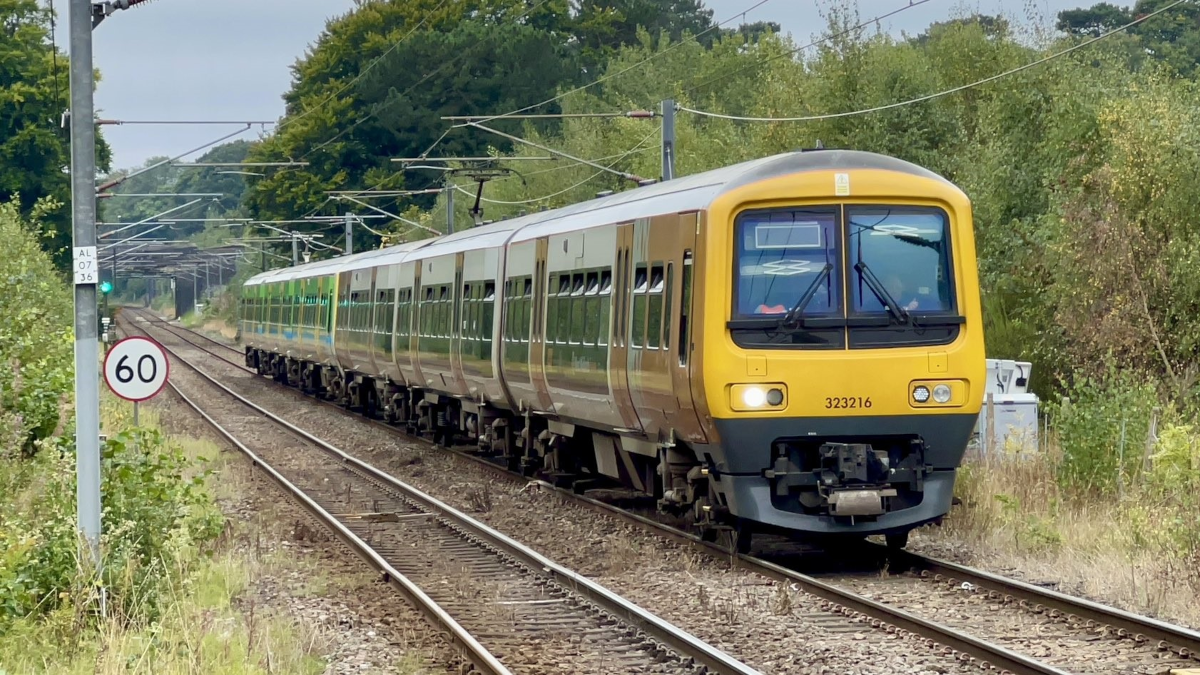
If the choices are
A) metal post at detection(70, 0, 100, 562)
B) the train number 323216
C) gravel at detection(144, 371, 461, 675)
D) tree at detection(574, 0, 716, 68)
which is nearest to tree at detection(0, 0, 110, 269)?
tree at detection(574, 0, 716, 68)

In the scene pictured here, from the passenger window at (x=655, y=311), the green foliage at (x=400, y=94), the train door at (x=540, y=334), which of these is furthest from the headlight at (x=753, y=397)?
the green foliage at (x=400, y=94)

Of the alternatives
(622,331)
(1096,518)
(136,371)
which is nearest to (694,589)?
(622,331)

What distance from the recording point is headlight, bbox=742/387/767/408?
1170cm

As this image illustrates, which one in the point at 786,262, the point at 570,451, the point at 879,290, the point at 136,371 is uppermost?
the point at 786,262

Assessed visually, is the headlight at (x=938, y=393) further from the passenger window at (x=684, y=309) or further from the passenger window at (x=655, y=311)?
the passenger window at (x=655, y=311)

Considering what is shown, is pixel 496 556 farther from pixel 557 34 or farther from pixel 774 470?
pixel 557 34

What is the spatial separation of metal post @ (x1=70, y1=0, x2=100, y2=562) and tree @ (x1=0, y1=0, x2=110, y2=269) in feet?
160

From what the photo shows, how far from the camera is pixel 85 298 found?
10414 millimetres

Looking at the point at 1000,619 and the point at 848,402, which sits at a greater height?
the point at 848,402

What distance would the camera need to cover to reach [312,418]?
107 feet

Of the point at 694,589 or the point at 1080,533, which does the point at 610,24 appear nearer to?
the point at 1080,533

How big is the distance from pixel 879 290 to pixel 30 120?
5256cm

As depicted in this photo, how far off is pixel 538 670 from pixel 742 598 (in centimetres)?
224

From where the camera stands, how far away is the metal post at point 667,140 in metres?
23.2
